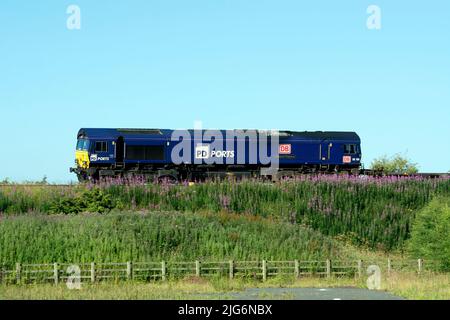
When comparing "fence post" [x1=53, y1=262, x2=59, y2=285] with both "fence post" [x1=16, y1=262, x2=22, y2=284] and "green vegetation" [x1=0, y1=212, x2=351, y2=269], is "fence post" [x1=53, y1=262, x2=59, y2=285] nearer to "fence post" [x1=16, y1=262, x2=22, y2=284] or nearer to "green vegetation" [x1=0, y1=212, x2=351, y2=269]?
"fence post" [x1=16, y1=262, x2=22, y2=284]

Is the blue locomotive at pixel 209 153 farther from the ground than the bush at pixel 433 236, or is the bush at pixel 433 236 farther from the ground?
the blue locomotive at pixel 209 153

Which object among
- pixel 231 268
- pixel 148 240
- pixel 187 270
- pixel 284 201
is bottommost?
pixel 187 270

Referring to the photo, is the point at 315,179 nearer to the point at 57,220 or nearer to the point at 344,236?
the point at 344,236

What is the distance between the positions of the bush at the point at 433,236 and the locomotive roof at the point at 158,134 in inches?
1010

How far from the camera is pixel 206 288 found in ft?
92.2

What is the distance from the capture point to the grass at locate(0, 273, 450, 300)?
2506cm

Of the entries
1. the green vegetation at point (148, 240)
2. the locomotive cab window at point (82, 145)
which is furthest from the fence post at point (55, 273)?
the locomotive cab window at point (82, 145)

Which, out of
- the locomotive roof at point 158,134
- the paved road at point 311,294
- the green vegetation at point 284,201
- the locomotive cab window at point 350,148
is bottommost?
the paved road at point 311,294

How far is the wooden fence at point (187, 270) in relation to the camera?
29969 millimetres

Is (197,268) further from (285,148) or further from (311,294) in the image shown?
(285,148)

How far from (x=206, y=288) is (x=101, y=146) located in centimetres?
2957

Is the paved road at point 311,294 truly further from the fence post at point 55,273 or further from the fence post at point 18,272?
the fence post at point 18,272

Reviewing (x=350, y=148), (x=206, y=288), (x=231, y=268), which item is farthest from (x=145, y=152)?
(x=206, y=288)
